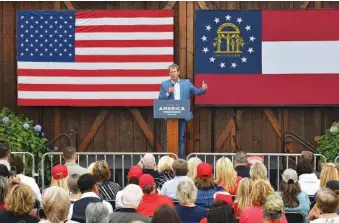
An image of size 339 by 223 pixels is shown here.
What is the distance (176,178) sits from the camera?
9.55 m

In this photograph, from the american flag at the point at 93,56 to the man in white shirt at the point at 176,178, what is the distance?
602 cm

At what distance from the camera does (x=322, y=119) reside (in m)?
15.6

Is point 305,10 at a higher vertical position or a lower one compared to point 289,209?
higher

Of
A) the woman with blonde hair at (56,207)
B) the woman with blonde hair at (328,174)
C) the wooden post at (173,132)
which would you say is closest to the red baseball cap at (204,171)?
the woman with blonde hair at (328,174)

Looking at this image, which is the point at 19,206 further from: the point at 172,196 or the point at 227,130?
the point at 227,130

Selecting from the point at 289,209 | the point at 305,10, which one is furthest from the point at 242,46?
the point at 289,209

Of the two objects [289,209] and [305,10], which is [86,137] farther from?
[289,209]

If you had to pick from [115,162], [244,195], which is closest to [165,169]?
[244,195]

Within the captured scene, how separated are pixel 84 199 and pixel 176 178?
170 centimetres

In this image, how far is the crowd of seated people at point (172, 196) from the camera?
7.05 metres

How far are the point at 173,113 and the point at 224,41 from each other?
2.87m

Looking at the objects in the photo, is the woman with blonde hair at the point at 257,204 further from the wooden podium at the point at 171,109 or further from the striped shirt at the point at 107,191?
the wooden podium at the point at 171,109

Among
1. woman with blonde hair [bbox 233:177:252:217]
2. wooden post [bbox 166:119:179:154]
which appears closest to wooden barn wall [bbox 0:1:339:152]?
wooden post [bbox 166:119:179:154]

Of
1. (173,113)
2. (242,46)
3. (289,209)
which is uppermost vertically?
(242,46)
